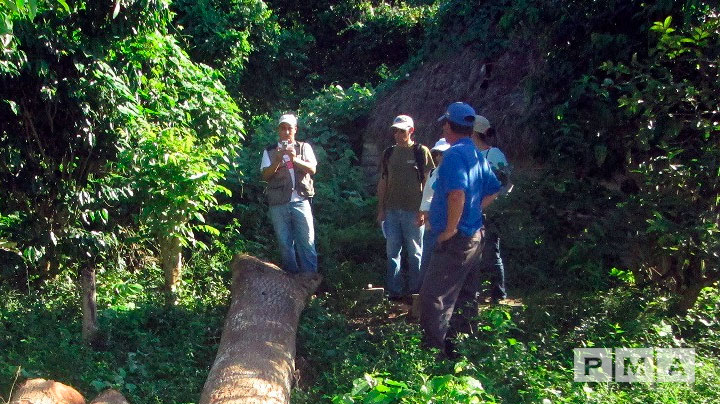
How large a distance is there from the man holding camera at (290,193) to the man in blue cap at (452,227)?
1.67 metres

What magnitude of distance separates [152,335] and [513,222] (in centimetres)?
303

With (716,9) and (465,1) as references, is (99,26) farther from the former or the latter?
(465,1)

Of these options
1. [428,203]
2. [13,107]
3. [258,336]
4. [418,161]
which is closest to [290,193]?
[418,161]

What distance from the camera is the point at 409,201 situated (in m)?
6.79

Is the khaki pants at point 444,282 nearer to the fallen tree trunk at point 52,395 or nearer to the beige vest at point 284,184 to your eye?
the beige vest at point 284,184

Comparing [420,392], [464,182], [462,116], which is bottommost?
[420,392]

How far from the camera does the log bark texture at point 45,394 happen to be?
4.52 meters

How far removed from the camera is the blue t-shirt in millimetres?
5379

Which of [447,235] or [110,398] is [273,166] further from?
[110,398]

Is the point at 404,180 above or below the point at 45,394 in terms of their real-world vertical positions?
above

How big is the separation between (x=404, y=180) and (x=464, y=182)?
58.7 inches

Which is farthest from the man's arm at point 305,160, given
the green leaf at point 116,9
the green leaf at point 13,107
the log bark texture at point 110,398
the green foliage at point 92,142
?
the log bark texture at point 110,398

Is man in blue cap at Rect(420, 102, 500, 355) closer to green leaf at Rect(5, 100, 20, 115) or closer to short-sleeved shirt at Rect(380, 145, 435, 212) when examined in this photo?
short-sleeved shirt at Rect(380, 145, 435, 212)

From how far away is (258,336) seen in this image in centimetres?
567
